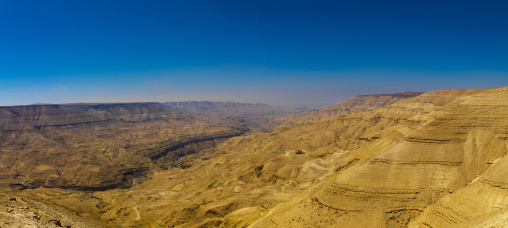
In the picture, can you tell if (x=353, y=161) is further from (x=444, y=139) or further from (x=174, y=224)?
(x=174, y=224)

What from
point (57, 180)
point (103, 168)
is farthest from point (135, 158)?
point (57, 180)

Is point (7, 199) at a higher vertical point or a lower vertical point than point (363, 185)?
lower

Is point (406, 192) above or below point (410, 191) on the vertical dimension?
below

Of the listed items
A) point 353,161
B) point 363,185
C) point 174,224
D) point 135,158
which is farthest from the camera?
point 135,158

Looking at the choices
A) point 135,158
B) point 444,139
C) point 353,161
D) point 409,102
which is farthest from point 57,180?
point 409,102

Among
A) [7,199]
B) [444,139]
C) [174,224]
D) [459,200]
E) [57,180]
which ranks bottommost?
[57,180]

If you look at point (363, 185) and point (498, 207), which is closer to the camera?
point (498, 207)

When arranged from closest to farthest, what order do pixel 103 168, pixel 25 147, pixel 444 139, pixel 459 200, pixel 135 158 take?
pixel 459 200 < pixel 444 139 < pixel 103 168 < pixel 135 158 < pixel 25 147

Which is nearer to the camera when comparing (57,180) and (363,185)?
(363,185)

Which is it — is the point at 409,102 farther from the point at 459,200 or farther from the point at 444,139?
the point at 459,200
